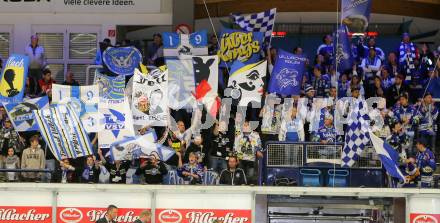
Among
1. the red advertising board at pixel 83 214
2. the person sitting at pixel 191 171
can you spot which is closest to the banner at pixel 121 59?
the person sitting at pixel 191 171

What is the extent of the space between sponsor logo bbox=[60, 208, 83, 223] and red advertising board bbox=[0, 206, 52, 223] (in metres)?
0.24

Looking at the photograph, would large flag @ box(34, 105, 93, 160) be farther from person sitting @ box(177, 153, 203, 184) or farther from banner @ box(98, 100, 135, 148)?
person sitting @ box(177, 153, 203, 184)

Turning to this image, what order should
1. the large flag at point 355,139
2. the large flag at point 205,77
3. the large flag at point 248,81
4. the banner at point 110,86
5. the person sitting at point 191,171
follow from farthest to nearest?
the large flag at point 205,77 → the banner at point 110,86 → the large flag at point 248,81 → the large flag at point 355,139 → the person sitting at point 191,171

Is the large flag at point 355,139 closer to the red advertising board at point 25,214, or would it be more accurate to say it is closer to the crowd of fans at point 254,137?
the crowd of fans at point 254,137

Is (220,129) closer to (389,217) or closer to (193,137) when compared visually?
(193,137)

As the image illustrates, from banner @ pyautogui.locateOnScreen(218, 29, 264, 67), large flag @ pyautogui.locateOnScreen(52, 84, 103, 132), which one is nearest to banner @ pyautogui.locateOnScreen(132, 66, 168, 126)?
large flag @ pyautogui.locateOnScreen(52, 84, 103, 132)

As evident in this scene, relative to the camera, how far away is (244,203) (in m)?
17.4

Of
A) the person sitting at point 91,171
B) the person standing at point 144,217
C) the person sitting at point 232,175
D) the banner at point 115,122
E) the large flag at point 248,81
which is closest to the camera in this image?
the person standing at point 144,217

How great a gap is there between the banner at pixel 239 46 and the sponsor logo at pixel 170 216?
20.4 feet

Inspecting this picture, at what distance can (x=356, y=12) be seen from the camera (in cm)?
2123

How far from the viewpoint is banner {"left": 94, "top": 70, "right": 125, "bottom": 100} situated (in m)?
21.8

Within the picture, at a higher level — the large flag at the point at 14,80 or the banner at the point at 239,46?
the banner at the point at 239,46

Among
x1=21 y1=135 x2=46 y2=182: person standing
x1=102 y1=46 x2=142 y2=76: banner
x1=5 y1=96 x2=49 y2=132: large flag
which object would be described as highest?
x1=102 y1=46 x2=142 y2=76: banner

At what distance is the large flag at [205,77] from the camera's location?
71.9 feet
